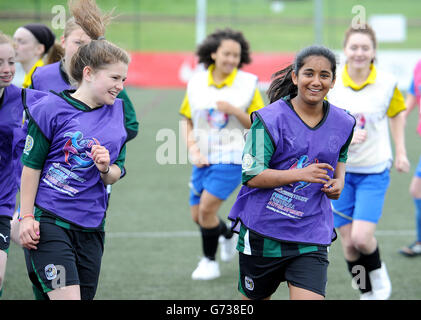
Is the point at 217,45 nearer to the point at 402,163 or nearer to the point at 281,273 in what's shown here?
the point at 402,163

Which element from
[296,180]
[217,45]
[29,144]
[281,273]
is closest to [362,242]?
[281,273]

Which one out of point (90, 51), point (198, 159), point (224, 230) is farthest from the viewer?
point (224, 230)

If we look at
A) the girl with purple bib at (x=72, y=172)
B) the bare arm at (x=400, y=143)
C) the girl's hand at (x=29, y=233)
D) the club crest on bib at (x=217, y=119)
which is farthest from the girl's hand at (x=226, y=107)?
the girl's hand at (x=29, y=233)

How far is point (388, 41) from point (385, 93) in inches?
1062

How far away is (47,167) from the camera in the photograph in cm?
325

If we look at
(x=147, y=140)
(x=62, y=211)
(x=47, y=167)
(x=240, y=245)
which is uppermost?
(x=47, y=167)

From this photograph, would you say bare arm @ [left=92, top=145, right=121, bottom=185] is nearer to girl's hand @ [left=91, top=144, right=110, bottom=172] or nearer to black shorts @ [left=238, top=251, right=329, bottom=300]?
girl's hand @ [left=91, top=144, right=110, bottom=172]

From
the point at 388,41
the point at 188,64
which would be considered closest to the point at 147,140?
the point at 188,64

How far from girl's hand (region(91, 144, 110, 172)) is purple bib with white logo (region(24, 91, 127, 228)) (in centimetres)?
13

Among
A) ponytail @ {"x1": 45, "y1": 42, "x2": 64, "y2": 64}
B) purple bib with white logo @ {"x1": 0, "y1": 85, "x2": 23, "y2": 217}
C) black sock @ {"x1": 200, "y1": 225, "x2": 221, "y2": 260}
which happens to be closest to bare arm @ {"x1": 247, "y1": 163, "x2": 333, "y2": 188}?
purple bib with white logo @ {"x1": 0, "y1": 85, "x2": 23, "y2": 217}

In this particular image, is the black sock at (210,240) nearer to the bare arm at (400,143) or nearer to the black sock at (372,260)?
the black sock at (372,260)

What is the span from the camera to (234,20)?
3091cm

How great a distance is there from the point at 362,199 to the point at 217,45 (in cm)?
178
